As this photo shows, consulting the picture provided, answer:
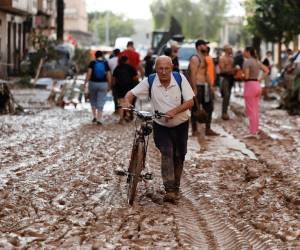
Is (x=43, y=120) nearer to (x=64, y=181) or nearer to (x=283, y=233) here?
(x=64, y=181)

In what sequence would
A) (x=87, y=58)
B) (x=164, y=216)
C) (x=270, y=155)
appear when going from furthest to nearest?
(x=87, y=58) → (x=270, y=155) → (x=164, y=216)

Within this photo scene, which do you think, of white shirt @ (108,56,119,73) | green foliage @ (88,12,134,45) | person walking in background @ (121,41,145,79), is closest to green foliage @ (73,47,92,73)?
white shirt @ (108,56,119,73)

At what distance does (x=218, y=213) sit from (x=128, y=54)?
12773 millimetres

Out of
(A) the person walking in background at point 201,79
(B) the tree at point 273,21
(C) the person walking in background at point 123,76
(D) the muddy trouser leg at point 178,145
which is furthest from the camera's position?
(B) the tree at point 273,21

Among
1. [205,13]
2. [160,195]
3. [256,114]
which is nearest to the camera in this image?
[160,195]

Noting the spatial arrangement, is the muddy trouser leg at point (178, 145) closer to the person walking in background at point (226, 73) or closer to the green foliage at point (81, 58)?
the person walking in background at point (226, 73)

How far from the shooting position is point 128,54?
21.9 m

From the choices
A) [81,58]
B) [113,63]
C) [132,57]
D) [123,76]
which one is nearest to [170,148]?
[123,76]

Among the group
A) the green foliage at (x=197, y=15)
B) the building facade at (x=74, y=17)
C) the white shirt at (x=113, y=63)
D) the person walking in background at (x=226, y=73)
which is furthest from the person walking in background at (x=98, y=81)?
the building facade at (x=74, y=17)

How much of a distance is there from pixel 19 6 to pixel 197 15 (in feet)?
195

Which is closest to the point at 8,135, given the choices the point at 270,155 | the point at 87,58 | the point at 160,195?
the point at 270,155

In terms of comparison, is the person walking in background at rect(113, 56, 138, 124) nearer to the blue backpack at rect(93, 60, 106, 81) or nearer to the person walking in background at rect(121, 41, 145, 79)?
the blue backpack at rect(93, 60, 106, 81)

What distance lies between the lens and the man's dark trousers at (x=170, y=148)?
9.96m

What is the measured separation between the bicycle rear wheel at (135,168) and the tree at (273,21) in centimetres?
2764
